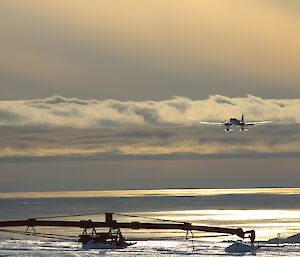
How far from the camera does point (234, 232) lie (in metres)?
137

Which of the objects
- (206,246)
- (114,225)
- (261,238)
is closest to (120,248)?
(114,225)

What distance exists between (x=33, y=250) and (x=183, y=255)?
3018 cm

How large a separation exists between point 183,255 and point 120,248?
19.5 meters

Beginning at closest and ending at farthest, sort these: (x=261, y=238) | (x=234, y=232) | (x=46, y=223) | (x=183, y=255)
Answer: (x=183, y=255)
(x=234, y=232)
(x=46, y=223)
(x=261, y=238)

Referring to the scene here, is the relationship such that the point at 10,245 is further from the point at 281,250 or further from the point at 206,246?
the point at 281,250

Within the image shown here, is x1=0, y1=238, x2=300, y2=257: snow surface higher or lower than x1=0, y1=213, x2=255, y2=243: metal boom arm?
lower

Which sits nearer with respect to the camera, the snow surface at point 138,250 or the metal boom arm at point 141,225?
the snow surface at point 138,250

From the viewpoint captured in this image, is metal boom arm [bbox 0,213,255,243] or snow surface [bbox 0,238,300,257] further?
metal boom arm [bbox 0,213,255,243]

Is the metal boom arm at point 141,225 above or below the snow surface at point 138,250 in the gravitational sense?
above

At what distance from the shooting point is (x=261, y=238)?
16738 cm

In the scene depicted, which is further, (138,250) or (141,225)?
(141,225)

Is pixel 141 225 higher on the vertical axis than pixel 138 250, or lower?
higher

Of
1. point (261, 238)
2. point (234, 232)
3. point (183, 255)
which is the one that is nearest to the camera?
point (183, 255)

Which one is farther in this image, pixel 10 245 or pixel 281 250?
pixel 10 245
